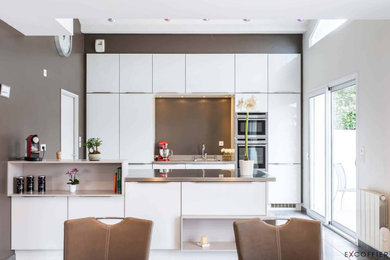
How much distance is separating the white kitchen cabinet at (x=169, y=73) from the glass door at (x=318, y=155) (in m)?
2.13

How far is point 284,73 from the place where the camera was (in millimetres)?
6109

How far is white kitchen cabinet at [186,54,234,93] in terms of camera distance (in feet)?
19.9

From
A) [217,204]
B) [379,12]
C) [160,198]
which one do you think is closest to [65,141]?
[160,198]

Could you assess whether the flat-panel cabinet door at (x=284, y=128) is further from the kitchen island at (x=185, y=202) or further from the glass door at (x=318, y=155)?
the kitchen island at (x=185, y=202)

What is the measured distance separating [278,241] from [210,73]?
14.8 feet

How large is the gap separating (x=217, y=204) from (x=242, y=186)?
0.29m

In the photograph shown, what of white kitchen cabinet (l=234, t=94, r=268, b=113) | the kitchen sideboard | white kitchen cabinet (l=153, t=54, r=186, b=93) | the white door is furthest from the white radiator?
the white door

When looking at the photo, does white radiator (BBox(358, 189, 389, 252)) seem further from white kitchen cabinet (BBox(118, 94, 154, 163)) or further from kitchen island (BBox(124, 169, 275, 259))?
white kitchen cabinet (BBox(118, 94, 154, 163))

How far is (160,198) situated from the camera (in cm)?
343

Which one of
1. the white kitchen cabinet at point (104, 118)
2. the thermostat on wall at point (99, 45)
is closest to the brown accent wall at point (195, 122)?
the white kitchen cabinet at point (104, 118)

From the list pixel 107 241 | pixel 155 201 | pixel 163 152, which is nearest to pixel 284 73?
pixel 163 152

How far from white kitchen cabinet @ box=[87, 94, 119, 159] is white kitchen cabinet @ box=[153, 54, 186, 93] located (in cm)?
74

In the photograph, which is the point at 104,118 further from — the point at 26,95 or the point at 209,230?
the point at 209,230

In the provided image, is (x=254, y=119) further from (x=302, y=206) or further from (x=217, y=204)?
(x=217, y=204)
